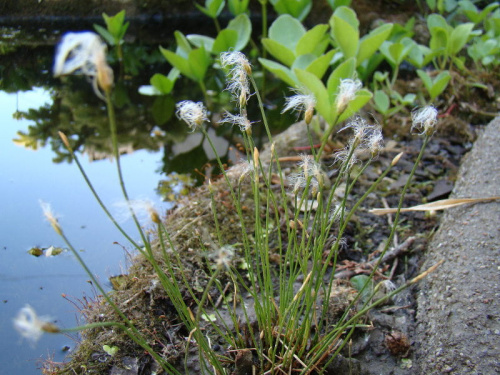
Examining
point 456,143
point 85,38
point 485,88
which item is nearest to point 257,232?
point 85,38

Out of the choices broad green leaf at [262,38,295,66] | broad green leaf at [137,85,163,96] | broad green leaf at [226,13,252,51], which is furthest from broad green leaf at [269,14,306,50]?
broad green leaf at [137,85,163,96]

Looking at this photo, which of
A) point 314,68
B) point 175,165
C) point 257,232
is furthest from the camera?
point 175,165

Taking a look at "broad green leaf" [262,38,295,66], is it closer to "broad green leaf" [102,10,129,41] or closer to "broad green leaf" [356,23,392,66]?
"broad green leaf" [356,23,392,66]

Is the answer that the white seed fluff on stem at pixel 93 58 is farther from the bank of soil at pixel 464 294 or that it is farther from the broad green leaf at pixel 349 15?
the broad green leaf at pixel 349 15

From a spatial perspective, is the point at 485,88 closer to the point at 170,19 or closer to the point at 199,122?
the point at 199,122

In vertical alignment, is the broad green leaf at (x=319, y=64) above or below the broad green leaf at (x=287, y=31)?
below

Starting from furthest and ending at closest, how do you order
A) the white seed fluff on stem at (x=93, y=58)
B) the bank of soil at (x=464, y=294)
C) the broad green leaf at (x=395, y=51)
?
1. the broad green leaf at (x=395, y=51)
2. the bank of soil at (x=464, y=294)
3. the white seed fluff on stem at (x=93, y=58)

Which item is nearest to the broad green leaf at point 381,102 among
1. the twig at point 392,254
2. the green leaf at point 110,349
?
the twig at point 392,254
